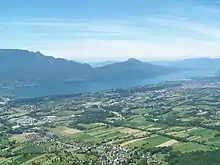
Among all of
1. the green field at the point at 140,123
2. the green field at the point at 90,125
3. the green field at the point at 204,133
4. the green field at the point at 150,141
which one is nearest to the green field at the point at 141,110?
the green field at the point at 140,123

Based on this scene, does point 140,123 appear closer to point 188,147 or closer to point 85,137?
point 85,137

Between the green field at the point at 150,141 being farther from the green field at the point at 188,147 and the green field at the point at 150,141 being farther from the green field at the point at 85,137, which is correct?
the green field at the point at 85,137

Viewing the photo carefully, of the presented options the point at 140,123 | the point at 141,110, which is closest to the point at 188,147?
the point at 140,123

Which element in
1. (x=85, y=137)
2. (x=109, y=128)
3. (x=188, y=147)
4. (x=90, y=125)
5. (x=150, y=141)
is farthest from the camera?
(x=90, y=125)

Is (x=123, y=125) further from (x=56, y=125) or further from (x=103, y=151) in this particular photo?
(x=103, y=151)

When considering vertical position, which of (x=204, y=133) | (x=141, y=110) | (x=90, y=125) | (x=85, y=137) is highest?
(x=141, y=110)

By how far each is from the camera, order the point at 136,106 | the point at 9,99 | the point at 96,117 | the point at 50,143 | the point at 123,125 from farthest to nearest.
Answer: the point at 9,99 < the point at 136,106 < the point at 96,117 < the point at 123,125 < the point at 50,143

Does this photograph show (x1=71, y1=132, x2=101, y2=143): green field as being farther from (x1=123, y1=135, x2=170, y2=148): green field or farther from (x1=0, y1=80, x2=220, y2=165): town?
(x1=123, y1=135, x2=170, y2=148): green field

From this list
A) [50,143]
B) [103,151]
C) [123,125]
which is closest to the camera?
[103,151]

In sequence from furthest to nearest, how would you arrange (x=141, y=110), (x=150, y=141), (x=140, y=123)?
(x=141, y=110) < (x=140, y=123) < (x=150, y=141)

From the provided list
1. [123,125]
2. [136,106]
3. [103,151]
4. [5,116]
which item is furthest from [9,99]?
[103,151]

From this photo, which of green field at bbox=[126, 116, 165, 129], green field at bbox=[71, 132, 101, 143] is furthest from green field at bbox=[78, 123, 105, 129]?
green field at bbox=[71, 132, 101, 143]
